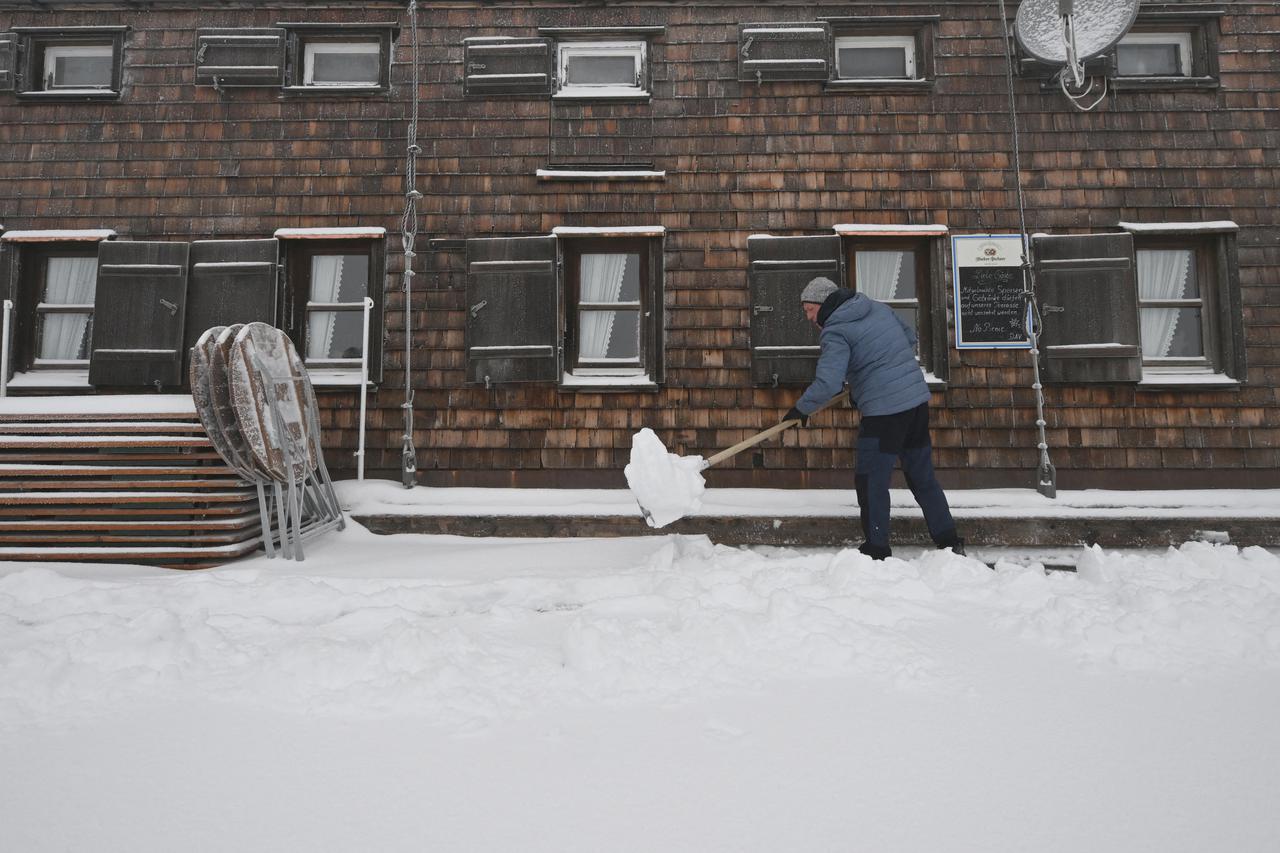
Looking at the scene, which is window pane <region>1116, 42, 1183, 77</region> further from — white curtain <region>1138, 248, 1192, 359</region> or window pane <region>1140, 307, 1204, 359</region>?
window pane <region>1140, 307, 1204, 359</region>

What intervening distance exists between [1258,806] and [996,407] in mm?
4181

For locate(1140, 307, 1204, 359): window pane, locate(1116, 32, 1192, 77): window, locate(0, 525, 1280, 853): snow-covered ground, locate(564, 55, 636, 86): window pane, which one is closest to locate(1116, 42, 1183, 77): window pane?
locate(1116, 32, 1192, 77): window

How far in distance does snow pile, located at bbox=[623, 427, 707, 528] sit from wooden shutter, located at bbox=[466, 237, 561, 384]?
179cm

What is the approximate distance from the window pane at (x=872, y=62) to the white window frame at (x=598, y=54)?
1.72m

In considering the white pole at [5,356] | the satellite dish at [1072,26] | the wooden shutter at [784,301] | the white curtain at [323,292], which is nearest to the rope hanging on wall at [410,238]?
the white curtain at [323,292]

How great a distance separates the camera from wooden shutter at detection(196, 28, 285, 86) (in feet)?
18.1

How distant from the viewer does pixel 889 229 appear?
532cm

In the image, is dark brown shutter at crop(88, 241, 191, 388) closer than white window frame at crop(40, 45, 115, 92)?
Yes

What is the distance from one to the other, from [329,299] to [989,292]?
5.50 meters

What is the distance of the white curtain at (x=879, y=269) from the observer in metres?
5.52

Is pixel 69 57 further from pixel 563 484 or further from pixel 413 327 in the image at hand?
pixel 563 484

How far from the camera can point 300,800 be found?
4.82 ft

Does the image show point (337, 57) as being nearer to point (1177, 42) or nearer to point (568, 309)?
point (568, 309)

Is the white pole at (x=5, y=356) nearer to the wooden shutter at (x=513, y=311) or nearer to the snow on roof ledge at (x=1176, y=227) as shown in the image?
the wooden shutter at (x=513, y=311)
